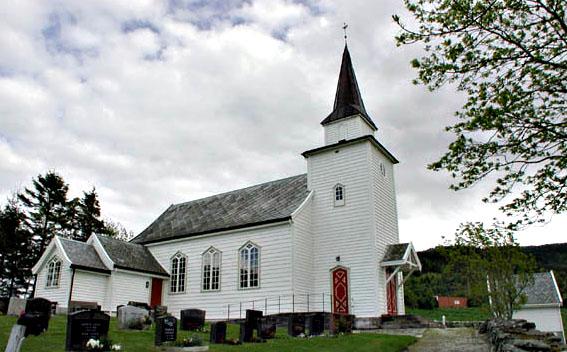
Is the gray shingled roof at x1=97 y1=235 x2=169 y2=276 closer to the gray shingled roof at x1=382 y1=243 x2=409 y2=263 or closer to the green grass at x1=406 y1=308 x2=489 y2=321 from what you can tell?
the gray shingled roof at x1=382 y1=243 x2=409 y2=263

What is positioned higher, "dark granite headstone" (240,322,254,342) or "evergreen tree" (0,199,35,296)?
"evergreen tree" (0,199,35,296)

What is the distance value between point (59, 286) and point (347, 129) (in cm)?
1760

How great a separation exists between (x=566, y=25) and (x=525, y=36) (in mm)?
701

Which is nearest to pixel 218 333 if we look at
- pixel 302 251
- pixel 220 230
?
pixel 302 251

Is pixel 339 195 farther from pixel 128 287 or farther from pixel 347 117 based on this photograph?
pixel 128 287

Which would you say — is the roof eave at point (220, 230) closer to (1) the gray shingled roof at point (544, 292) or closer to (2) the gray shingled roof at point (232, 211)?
(2) the gray shingled roof at point (232, 211)

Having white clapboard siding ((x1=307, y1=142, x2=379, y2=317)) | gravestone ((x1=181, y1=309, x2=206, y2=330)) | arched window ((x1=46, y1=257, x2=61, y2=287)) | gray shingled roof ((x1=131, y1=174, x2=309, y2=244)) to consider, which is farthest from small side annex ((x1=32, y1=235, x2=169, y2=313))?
white clapboard siding ((x1=307, y1=142, x2=379, y2=317))

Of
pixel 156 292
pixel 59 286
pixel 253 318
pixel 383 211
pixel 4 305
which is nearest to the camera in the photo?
pixel 253 318

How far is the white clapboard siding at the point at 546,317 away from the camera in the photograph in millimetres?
34281

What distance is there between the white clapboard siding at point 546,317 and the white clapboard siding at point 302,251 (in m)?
19.5

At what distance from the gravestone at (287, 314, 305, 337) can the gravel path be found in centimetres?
427

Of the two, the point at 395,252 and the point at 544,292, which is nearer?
the point at 395,252

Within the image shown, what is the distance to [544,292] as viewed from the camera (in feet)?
116

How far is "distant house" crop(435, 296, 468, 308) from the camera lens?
144ft
